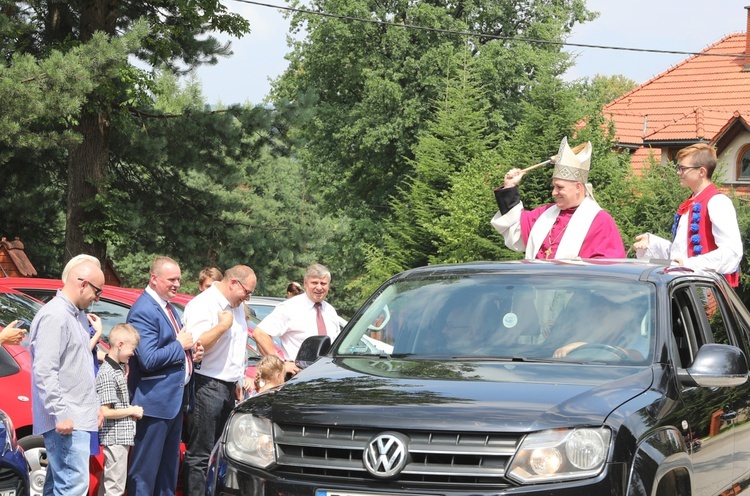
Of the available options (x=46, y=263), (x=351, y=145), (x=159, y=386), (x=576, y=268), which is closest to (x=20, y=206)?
(x=46, y=263)

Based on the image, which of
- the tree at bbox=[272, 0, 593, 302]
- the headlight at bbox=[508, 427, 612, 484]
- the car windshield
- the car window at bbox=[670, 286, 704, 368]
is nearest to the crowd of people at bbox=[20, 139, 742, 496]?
the car window at bbox=[670, 286, 704, 368]

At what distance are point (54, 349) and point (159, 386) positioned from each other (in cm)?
145

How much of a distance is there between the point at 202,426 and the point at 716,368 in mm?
4738

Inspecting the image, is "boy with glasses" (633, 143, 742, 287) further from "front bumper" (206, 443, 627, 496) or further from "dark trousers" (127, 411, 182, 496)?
"front bumper" (206, 443, 627, 496)

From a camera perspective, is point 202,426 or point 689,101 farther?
point 689,101

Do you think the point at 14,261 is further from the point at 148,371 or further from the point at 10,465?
the point at 10,465

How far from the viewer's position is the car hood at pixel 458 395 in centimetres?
452

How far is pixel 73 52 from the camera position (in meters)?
17.8

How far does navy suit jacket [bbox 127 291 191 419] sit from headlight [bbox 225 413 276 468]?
317cm

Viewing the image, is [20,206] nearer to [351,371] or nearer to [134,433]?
[134,433]

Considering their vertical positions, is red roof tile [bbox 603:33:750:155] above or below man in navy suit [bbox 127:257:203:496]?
above

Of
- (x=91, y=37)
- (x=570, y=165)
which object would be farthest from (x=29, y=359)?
(x=91, y=37)

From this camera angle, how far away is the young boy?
7.96 m

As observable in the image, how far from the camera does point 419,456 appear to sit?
14.9ft
